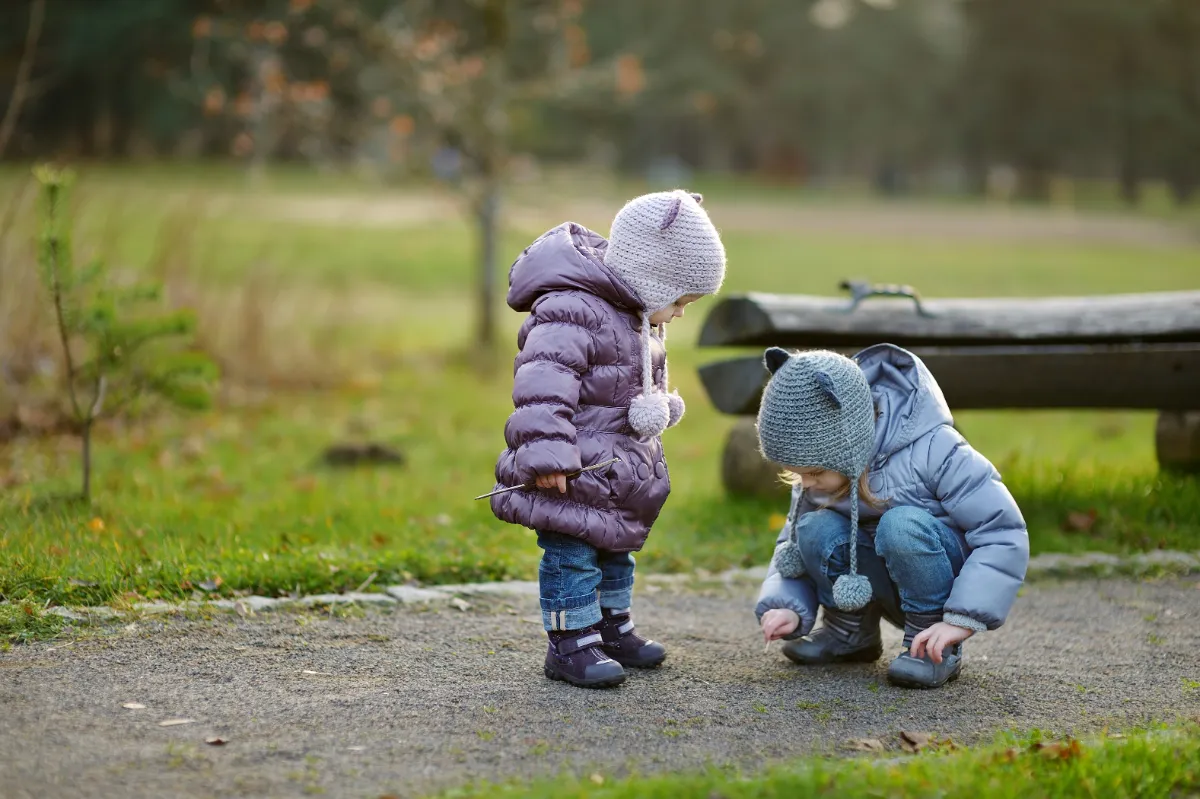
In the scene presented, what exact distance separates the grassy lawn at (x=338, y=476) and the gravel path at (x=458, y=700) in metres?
0.52

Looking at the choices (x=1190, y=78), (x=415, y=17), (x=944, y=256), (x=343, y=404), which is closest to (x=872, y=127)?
(x=1190, y=78)

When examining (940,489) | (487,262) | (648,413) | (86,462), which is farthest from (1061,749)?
(487,262)

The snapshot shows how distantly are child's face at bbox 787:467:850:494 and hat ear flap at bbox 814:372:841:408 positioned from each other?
0.24 meters

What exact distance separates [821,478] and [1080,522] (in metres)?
2.61

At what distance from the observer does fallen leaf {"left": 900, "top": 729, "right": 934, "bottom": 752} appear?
3328 millimetres

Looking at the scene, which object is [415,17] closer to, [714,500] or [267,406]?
[267,406]

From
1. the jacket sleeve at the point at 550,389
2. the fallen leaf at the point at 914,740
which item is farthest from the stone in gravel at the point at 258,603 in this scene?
the fallen leaf at the point at 914,740

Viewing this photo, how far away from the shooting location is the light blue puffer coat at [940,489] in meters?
3.62

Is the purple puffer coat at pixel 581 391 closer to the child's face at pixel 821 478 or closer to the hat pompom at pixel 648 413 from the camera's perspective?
the hat pompom at pixel 648 413

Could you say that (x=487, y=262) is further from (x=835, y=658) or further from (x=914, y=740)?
(x=914, y=740)

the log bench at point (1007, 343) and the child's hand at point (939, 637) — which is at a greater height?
the log bench at point (1007, 343)

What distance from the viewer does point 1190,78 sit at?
34.6 metres

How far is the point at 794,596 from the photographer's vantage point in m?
3.94

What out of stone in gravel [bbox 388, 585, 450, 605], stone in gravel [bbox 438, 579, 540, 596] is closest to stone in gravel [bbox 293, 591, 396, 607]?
stone in gravel [bbox 388, 585, 450, 605]
